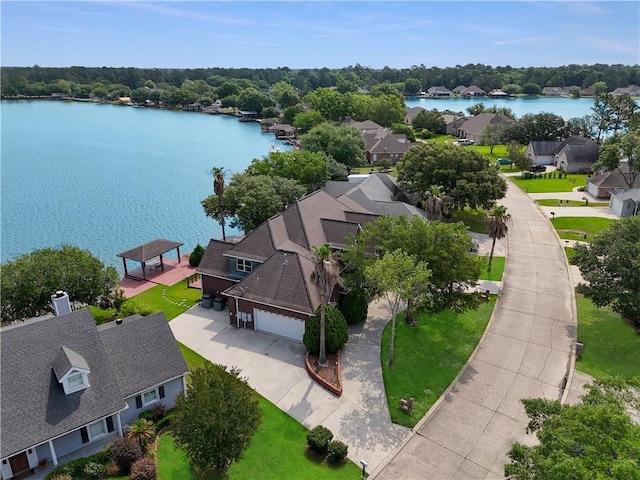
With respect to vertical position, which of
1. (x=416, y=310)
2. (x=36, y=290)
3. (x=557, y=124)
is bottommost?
(x=416, y=310)

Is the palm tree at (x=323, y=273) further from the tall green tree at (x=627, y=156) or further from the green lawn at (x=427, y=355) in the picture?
the tall green tree at (x=627, y=156)

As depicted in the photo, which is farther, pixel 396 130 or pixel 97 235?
pixel 396 130

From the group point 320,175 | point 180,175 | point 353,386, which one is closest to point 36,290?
point 353,386

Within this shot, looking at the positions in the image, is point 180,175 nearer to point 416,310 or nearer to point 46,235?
point 46,235

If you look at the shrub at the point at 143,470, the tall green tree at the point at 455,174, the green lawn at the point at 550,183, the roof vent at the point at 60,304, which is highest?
the tall green tree at the point at 455,174

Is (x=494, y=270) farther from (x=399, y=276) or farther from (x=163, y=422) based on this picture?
(x=163, y=422)

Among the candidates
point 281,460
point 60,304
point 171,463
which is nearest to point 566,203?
point 281,460

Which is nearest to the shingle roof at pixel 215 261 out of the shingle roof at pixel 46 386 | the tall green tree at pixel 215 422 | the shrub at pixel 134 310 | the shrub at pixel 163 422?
the shrub at pixel 134 310
